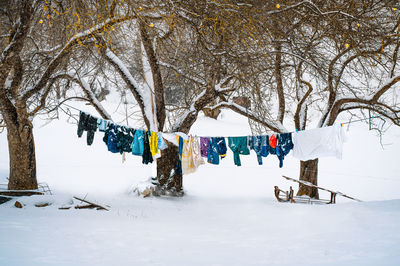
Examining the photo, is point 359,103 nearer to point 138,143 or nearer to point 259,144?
point 259,144

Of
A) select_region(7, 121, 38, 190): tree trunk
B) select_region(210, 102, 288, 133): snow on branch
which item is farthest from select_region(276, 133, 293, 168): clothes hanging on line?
select_region(7, 121, 38, 190): tree trunk

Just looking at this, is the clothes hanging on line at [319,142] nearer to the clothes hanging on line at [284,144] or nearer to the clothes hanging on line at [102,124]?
the clothes hanging on line at [284,144]

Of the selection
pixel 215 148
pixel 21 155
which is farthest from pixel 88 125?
pixel 215 148

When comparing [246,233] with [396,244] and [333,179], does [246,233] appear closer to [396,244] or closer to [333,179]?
[396,244]

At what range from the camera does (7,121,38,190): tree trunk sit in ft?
24.3

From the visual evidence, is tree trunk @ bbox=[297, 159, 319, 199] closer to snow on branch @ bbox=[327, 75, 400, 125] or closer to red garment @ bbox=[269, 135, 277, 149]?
snow on branch @ bbox=[327, 75, 400, 125]

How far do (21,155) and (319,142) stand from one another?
6.92 metres

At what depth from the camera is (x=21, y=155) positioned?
7.49 meters

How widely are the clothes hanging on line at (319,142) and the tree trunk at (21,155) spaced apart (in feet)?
20.9

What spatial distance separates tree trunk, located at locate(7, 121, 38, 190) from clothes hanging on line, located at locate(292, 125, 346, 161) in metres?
6.37

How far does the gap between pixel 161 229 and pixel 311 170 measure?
628cm

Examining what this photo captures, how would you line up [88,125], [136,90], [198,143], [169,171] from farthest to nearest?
[169,171] < [198,143] < [136,90] < [88,125]

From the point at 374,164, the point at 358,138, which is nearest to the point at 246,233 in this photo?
the point at 374,164

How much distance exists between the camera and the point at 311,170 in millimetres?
10562
